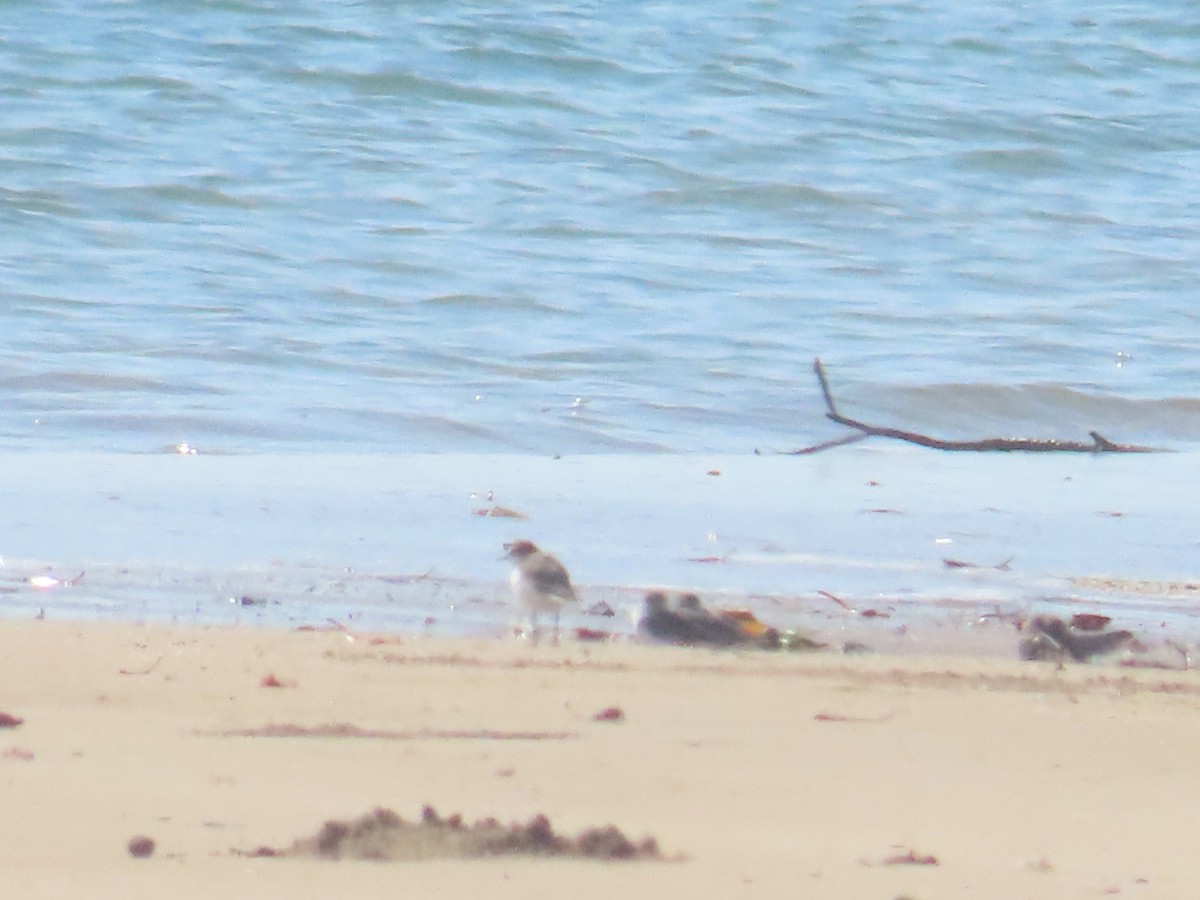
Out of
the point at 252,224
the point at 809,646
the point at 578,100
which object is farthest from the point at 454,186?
the point at 809,646

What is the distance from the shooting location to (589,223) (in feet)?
41.3

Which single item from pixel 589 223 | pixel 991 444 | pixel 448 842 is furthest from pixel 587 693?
pixel 589 223

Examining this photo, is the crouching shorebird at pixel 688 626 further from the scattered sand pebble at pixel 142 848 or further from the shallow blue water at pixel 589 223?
the shallow blue water at pixel 589 223

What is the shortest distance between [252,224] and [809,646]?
8.33m

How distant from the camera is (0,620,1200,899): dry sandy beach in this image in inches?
104

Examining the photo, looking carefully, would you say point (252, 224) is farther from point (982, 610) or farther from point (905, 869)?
point (905, 869)

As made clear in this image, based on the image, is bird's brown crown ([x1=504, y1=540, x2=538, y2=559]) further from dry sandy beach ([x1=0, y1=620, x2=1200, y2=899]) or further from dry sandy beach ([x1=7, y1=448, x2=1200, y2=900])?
dry sandy beach ([x1=0, y1=620, x2=1200, y2=899])

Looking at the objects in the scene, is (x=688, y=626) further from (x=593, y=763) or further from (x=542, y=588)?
(x=593, y=763)

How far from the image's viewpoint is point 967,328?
10.7 meters

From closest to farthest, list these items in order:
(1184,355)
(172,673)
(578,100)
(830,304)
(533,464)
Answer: (172,673) → (533,464) → (1184,355) → (830,304) → (578,100)

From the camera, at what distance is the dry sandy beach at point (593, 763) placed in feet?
8.64

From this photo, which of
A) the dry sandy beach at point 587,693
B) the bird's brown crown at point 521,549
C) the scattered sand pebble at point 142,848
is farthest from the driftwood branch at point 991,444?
the scattered sand pebble at point 142,848


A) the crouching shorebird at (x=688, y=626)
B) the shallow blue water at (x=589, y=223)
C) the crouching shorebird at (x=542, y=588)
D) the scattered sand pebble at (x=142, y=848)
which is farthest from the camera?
the shallow blue water at (x=589, y=223)

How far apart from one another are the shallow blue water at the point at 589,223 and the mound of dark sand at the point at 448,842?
4.57 meters
